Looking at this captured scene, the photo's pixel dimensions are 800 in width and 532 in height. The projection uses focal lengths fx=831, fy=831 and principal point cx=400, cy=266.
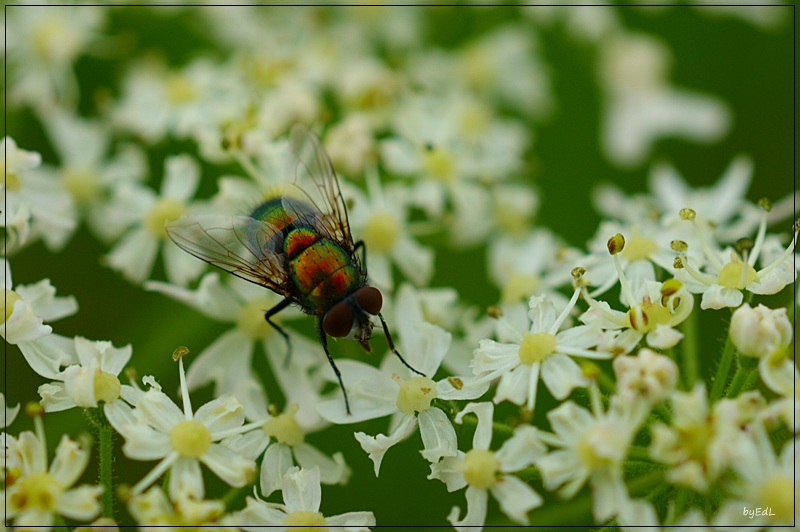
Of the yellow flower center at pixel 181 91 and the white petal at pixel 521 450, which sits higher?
the yellow flower center at pixel 181 91

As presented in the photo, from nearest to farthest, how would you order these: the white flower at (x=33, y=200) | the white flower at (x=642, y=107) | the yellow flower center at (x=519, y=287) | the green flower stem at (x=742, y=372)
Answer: the green flower stem at (x=742, y=372), the white flower at (x=33, y=200), the yellow flower center at (x=519, y=287), the white flower at (x=642, y=107)

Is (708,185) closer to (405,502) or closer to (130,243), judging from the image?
(405,502)

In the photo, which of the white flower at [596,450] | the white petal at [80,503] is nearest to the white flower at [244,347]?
the white petal at [80,503]

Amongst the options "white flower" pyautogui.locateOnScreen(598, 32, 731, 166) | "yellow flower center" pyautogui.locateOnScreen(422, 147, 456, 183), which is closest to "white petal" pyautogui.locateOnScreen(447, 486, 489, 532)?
"yellow flower center" pyautogui.locateOnScreen(422, 147, 456, 183)

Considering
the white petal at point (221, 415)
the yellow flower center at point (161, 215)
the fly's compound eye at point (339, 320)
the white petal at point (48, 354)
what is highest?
the yellow flower center at point (161, 215)

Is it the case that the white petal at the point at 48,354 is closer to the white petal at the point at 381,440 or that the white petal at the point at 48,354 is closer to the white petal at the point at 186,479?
the white petal at the point at 186,479

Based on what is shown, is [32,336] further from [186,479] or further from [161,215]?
[161,215]

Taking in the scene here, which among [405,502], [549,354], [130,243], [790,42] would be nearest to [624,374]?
[549,354]
